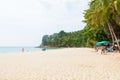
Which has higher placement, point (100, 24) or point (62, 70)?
point (100, 24)

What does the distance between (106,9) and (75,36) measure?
84.2 m

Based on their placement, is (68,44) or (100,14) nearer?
(100,14)

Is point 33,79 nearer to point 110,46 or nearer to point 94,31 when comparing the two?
point 110,46

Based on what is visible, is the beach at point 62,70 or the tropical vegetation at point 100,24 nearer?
the beach at point 62,70

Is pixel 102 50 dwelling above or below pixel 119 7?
below

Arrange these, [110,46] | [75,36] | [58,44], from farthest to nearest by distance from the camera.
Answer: [58,44], [75,36], [110,46]

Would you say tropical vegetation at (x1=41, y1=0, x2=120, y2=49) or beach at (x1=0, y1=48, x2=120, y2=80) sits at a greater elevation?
tropical vegetation at (x1=41, y1=0, x2=120, y2=49)

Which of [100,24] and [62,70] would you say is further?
[100,24]

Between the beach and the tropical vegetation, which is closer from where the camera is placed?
the beach

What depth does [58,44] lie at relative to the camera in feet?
425

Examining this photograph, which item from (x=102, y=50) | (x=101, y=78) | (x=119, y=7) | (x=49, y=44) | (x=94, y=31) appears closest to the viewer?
(x=101, y=78)

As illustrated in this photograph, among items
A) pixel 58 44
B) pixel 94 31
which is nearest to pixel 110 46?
pixel 94 31

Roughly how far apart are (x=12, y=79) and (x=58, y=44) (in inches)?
4622

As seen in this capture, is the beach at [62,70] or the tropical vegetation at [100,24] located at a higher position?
the tropical vegetation at [100,24]
